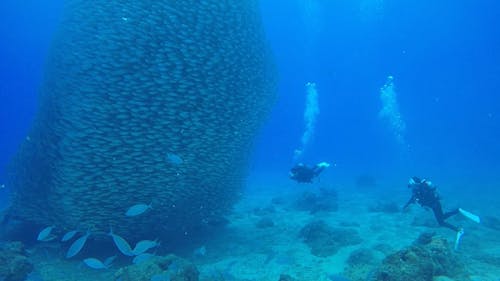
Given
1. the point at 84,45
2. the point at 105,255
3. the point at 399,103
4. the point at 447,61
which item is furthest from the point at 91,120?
the point at 399,103

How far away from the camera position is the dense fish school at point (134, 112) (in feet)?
25.9

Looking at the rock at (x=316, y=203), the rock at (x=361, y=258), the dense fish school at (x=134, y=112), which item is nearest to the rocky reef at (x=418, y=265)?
the rock at (x=361, y=258)

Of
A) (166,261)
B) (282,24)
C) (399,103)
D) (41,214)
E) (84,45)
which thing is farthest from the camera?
(399,103)

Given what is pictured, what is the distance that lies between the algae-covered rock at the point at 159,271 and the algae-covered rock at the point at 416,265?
3394 mm

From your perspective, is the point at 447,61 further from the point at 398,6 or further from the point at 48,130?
the point at 48,130

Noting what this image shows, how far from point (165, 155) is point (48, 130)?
2.96 metres

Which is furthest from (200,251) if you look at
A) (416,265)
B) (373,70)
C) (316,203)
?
(373,70)

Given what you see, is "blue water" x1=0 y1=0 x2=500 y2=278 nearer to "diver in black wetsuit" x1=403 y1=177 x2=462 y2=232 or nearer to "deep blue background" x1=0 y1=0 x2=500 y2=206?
"deep blue background" x1=0 y1=0 x2=500 y2=206

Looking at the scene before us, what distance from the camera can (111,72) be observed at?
786 cm

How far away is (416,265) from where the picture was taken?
6379 millimetres

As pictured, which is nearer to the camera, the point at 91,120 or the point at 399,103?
the point at 91,120

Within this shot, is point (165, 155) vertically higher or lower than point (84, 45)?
lower

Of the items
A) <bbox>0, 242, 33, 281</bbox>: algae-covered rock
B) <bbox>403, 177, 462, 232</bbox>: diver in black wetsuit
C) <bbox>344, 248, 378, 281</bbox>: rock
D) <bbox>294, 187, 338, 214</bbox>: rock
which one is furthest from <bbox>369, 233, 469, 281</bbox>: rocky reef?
<bbox>294, 187, 338, 214</bbox>: rock

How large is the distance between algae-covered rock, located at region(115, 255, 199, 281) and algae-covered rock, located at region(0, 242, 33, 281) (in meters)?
2.65
